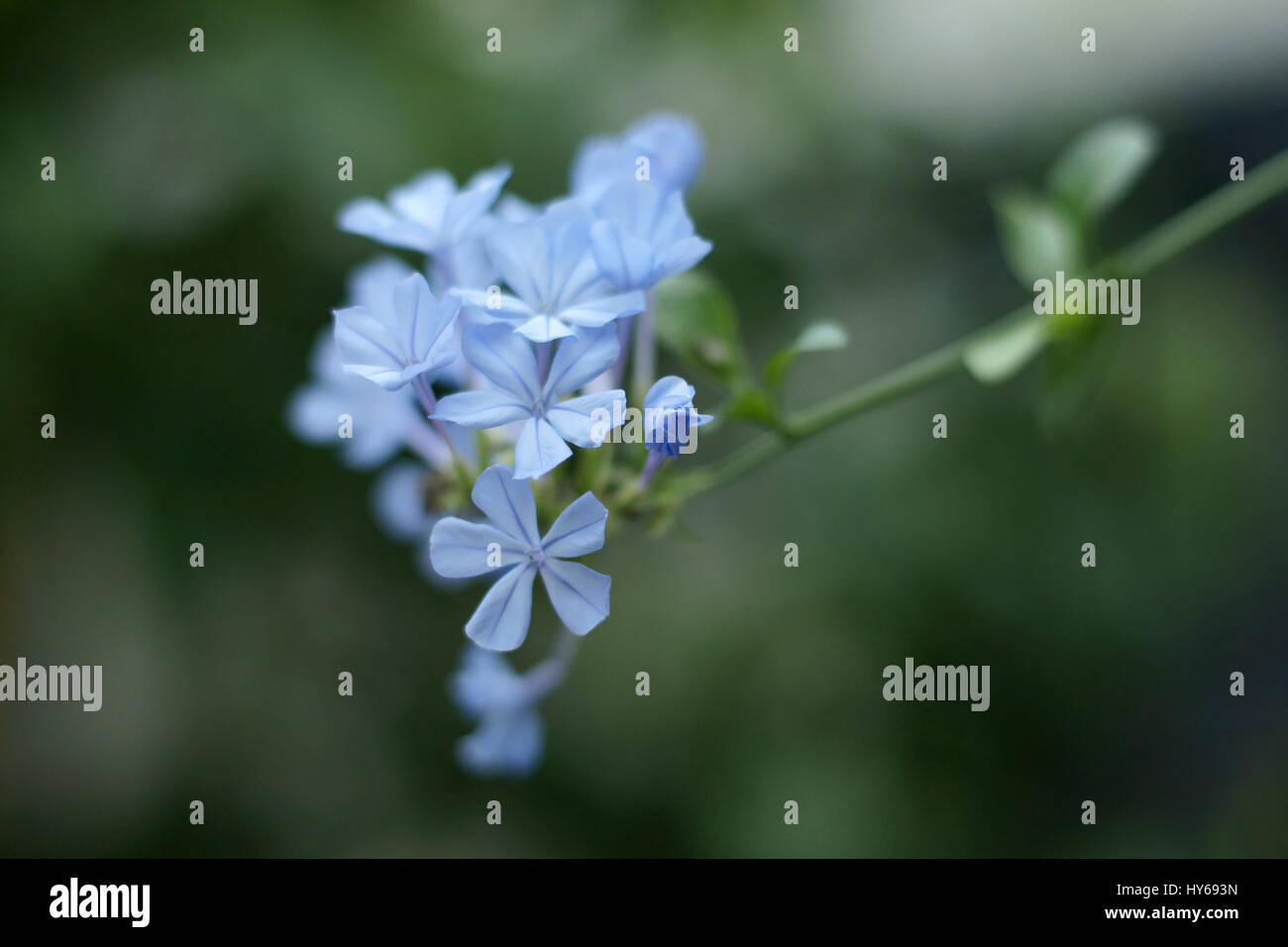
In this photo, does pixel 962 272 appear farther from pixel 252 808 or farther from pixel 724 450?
pixel 252 808

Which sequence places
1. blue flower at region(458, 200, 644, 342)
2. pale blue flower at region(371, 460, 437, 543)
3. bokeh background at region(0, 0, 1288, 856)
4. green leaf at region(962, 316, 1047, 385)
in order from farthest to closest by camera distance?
bokeh background at region(0, 0, 1288, 856) < pale blue flower at region(371, 460, 437, 543) < green leaf at region(962, 316, 1047, 385) < blue flower at region(458, 200, 644, 342)

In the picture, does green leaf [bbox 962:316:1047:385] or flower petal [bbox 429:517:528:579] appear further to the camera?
green leaf [bbox 962:316:1047:385]

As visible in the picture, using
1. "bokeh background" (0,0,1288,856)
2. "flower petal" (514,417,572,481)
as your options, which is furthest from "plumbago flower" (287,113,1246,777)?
"bokeh background" (0,0,1288,856)

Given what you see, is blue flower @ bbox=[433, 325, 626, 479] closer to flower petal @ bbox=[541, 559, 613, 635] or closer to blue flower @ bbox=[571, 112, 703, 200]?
flower petal @ bbox=[541, 559, 613, 635]

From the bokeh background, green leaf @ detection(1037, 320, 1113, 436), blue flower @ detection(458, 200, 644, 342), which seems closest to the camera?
blue flower @ detection(458, 200, 644, 342)

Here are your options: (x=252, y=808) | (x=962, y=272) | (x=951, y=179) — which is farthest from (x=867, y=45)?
(x=252, y=808)

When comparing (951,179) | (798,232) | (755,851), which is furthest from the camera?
(951,179)
